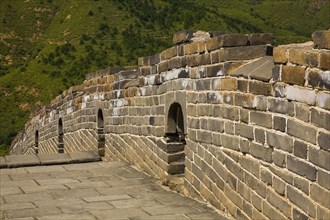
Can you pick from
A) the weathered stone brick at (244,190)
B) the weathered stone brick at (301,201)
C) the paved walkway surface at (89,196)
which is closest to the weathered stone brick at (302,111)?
the weathered stone brick at (301,201)

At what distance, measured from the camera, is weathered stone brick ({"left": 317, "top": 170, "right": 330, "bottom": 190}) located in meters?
3.62

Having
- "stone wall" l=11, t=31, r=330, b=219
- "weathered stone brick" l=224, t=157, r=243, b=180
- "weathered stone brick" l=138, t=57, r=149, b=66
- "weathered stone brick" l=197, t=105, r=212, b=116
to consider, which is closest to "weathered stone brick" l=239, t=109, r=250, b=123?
"stone wall" l=11, t=31, r=330, b=219

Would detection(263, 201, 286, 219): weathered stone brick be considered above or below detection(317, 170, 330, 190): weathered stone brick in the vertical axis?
below

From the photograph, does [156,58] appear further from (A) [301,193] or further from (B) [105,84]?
(A) [301,193]

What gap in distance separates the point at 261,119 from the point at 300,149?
2.45ft

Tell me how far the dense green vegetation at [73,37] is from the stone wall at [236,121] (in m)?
21.6

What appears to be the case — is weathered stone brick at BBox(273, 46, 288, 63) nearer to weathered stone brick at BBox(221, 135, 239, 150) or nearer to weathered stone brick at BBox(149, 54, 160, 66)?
weathered stone brick at BBox(221, 135, 239, 150)

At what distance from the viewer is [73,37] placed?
39.2m

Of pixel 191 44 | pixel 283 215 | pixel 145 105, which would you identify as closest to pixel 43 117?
pixel 145 105

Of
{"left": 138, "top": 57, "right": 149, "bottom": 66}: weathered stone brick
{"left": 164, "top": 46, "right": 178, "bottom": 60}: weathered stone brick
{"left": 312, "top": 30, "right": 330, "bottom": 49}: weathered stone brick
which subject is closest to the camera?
{"left": 312, "top": 30, "right": 330, "bottom": 49}: weathered stone brick

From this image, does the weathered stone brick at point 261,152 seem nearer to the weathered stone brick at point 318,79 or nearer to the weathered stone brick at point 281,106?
the weathered stone brick at point 281,106

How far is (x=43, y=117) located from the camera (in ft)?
60.5

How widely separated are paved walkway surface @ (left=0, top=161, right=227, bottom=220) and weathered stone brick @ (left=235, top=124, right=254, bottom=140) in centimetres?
87

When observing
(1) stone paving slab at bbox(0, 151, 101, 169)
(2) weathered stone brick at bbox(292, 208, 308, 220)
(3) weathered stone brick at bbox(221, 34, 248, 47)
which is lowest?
(1) stone paving slab at bbox(0, 151, 101, 169)
